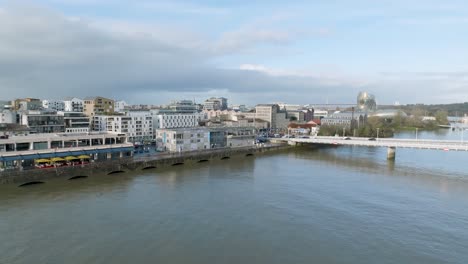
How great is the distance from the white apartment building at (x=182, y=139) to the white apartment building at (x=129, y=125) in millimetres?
4299

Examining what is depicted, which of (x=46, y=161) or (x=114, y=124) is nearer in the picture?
(x=46, y=161)

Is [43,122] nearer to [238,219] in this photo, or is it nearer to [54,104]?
[54,104]

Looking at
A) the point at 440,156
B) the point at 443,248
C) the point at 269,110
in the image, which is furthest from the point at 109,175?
the point at 269,110

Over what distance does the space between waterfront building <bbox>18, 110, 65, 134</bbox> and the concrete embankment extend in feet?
33.7

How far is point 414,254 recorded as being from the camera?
8.57m

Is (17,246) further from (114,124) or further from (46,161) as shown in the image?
(114,124)

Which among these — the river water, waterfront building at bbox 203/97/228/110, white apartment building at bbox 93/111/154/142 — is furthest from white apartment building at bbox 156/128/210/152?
waterfront building at bbox 203/97/228/110

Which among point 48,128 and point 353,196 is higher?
point 48,128

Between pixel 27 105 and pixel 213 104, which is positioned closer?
pixel 27 105

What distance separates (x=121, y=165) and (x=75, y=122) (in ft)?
41.4

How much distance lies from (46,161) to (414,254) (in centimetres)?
1612

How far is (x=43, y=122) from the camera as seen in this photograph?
2536cm

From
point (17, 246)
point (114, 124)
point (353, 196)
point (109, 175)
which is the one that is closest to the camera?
point (17, 246)

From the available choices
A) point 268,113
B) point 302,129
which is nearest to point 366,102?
point 268,113
